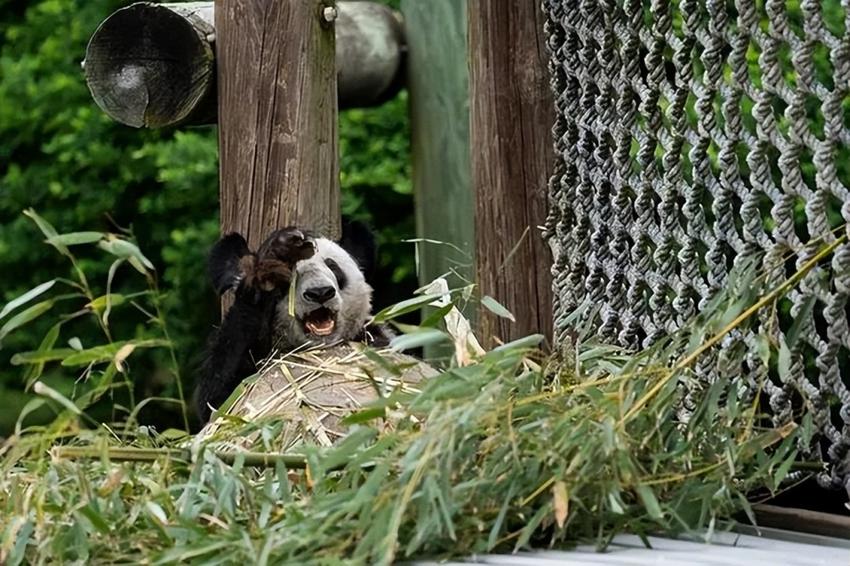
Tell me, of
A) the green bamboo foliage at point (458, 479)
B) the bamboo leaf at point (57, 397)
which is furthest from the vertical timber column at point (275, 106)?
the bamboo leaf at point (57, 397)

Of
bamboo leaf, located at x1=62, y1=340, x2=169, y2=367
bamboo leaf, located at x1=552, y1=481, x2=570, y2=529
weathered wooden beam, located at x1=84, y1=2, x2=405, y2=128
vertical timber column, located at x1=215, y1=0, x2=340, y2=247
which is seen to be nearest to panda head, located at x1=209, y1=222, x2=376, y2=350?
vertical timber column, located at x1=215, y1=0, x2=340, y2=247

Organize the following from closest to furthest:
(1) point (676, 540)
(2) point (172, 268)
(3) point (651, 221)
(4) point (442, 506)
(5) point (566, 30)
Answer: (4) point (442, 506) < (1) point (676, 540) < (3) point (651, 221) < (5) point (566, 30) < (2) point (172, 268)

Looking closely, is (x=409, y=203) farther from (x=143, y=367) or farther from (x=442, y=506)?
(x=442, y=506)

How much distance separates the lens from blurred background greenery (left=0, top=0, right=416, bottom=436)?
7.43m

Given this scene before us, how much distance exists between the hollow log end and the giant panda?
16.9 inches

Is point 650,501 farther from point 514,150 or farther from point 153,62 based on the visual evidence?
point 153,62

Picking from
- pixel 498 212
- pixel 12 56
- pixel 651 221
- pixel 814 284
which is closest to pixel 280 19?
pixel 498 212

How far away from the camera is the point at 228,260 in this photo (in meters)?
4.29

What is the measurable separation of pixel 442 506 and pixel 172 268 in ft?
17.1

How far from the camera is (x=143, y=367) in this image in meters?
7.74

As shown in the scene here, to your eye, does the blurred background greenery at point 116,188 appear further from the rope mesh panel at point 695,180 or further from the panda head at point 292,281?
the rope mesh panel at point 695,180

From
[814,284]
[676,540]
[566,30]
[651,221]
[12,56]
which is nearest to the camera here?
[676,540]

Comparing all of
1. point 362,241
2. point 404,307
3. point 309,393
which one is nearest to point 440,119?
point 362,241

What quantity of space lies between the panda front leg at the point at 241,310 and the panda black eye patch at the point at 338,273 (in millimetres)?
213
